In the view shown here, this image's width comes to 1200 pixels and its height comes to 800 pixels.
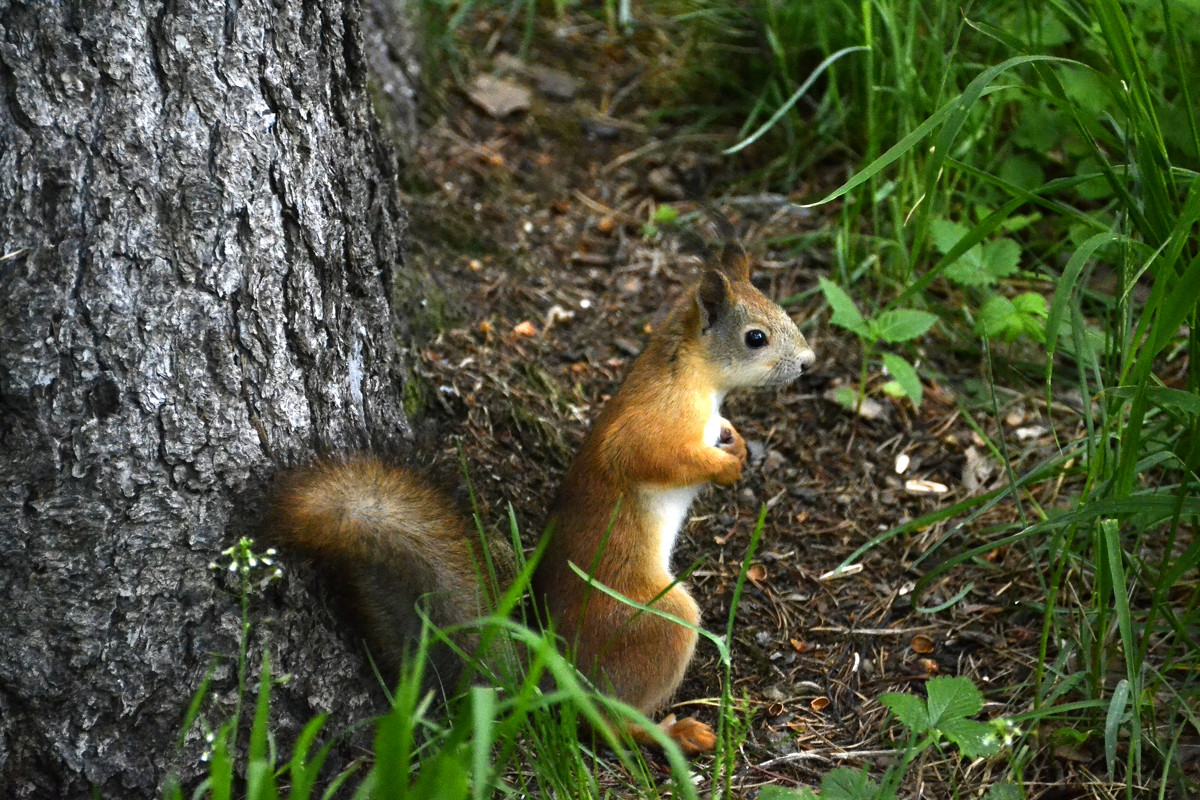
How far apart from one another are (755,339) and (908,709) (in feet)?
2.98

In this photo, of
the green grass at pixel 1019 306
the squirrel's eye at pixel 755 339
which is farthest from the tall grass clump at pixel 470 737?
the squirrel's eye at pixel 755 339

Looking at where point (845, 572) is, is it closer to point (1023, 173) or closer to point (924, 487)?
point (924, 487)

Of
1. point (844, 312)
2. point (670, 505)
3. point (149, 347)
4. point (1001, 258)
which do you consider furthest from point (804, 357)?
point (149, 347)

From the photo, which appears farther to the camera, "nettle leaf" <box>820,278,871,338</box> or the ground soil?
"nettle leaf" <box>820,278,871,338</box>

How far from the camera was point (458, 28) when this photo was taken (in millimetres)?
4109

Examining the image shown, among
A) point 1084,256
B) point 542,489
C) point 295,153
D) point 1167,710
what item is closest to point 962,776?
point 1167,710

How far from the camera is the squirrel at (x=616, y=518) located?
1912 millimetres

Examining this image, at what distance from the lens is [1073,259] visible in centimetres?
172

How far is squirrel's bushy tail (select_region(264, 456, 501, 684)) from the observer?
185 centimetres

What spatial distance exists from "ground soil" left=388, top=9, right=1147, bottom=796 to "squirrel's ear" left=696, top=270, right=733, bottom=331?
0.46ft

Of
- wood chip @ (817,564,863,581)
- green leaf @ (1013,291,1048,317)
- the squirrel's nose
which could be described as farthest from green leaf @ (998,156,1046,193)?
wood chip @ (817,564,863,581)

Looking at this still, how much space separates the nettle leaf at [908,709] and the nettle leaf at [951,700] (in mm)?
17

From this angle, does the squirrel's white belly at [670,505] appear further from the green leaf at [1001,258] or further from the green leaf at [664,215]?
the green leaf at [664,215]

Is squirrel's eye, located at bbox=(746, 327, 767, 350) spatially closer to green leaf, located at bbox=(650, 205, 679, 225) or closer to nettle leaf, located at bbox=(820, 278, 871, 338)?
nettle leaf, located at bbox=(820, 278, 871, 338)
